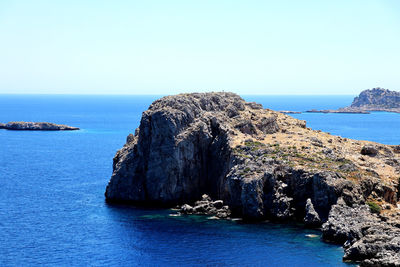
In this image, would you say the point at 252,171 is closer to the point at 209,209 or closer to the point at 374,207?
the point at 209,209

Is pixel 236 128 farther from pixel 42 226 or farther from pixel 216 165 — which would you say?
pixel 42 226

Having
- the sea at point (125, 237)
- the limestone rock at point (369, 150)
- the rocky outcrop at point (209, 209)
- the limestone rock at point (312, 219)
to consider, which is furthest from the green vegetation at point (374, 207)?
the limestone rock at point (369, 150)

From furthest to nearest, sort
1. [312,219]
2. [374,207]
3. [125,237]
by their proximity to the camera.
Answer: [374,207] < [312,219] < [125,237]

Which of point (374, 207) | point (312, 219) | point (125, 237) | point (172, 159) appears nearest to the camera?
point (125, 237)

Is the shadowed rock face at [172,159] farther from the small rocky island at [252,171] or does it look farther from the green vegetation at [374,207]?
the green vegetation at [374,207]

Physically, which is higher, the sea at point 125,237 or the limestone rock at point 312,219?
the limestone rock at point 312,219

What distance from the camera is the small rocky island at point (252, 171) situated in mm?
92688

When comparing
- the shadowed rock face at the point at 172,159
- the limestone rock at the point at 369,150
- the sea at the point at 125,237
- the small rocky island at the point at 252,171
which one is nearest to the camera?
the sea at the point at 125,237

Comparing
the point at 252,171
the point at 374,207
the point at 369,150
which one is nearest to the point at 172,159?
the point at 252,171

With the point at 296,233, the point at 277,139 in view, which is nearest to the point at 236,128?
the point at 277,139

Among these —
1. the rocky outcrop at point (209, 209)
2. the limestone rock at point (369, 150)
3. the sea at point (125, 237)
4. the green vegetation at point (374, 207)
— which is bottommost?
the sea at point (125, 237)

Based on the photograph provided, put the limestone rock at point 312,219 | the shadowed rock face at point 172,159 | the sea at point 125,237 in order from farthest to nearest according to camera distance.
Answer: the shadowed rock face at point 172,159 < the limestone rock at point 312,219 < the sea at point 125,237

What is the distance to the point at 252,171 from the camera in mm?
99938

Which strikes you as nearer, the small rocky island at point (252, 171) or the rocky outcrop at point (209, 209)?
the small rocky island at point (252, 171)
